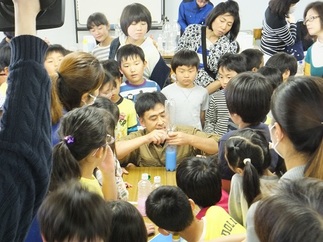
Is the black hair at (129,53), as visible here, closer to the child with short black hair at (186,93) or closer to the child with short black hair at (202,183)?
the child with short black hair at (186,93)

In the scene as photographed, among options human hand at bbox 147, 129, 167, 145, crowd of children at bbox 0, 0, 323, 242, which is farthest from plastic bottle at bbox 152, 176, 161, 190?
human hand at bbox 147, 129, 167, 145

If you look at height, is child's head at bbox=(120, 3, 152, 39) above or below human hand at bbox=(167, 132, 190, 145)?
above

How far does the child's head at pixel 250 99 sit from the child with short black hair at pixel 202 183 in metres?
0.38

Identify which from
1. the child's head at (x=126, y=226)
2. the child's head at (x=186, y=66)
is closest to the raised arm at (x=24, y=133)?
the child's head at (x=126, y=226)

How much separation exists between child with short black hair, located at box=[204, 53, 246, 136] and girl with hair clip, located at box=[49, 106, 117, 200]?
138 cm

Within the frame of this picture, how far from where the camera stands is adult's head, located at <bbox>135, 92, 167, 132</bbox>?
2492mm

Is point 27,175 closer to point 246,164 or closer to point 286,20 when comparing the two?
point 246,164

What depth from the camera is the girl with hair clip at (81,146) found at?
1507 mm

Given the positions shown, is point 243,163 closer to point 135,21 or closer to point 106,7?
point 135,21

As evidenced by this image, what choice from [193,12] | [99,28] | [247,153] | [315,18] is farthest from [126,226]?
[193,12]

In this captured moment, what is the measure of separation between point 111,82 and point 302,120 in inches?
64.0

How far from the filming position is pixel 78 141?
1584 millimetres

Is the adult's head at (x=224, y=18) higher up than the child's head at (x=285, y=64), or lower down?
higher up

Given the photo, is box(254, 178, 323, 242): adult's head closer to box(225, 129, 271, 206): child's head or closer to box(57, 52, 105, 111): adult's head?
box(225, 129, 271, 206): child's head
